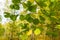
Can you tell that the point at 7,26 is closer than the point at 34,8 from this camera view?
No

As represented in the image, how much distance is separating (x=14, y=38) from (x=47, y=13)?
141 cm

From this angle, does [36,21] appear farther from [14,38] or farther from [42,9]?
[14,38]

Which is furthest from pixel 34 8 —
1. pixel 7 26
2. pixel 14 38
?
pixel 7 26

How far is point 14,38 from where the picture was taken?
183 centimetres

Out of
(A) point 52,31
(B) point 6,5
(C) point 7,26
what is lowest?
(A) point 52,31

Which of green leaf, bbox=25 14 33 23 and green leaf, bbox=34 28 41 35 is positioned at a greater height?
green leaf, bbox=25 14 33 23

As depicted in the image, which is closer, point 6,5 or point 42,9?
point 42,9

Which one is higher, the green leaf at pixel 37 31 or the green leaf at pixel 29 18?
the green leaf at pixel 29 18

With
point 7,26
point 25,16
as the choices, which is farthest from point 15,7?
point 7,26

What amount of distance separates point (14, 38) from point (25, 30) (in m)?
1.38

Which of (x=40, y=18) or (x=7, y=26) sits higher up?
(x=7, y=26)

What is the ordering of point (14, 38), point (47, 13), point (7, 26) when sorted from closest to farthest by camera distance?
point (47, 13), point (14, 38), point (7, 26)

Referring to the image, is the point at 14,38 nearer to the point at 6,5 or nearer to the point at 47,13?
the point at 6,5

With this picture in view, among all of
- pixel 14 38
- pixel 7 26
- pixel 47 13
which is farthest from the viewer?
pixel 7 26
